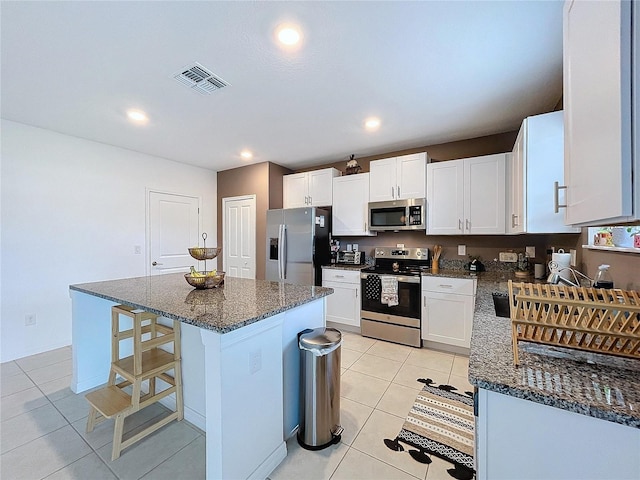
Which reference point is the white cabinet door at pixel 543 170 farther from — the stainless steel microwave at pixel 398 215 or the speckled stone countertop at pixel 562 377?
the speckled stone countertop at pixel 562 377

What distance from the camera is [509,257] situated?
3.11 metres

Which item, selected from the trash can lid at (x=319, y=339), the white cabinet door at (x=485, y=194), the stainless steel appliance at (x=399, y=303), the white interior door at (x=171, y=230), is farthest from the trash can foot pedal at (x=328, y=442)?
the white interior door at (x=171, y=230)

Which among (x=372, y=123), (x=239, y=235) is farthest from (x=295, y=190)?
(x=372, y=123)

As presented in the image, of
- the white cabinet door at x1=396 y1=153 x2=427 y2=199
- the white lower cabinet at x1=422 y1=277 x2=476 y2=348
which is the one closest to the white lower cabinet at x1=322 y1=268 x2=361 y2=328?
the white lower cabinet at x1=422 y1=277 x2=476 y2=348

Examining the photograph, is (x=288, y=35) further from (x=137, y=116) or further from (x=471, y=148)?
(x=471, y=148)

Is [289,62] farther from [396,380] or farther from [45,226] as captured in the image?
[45,226]

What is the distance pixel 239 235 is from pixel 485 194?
379 cm

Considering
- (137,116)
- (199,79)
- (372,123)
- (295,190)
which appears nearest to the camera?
(199,79)

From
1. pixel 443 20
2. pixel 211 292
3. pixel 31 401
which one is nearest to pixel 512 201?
pixel 443 20

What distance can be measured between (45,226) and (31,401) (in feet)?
6.48

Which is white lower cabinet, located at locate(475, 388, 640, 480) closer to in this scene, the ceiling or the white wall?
the ceiling

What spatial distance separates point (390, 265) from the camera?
3824 millimetres

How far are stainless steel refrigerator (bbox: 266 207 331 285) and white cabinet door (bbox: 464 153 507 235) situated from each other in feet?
6.26

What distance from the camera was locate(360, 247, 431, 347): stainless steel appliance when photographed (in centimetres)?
312
